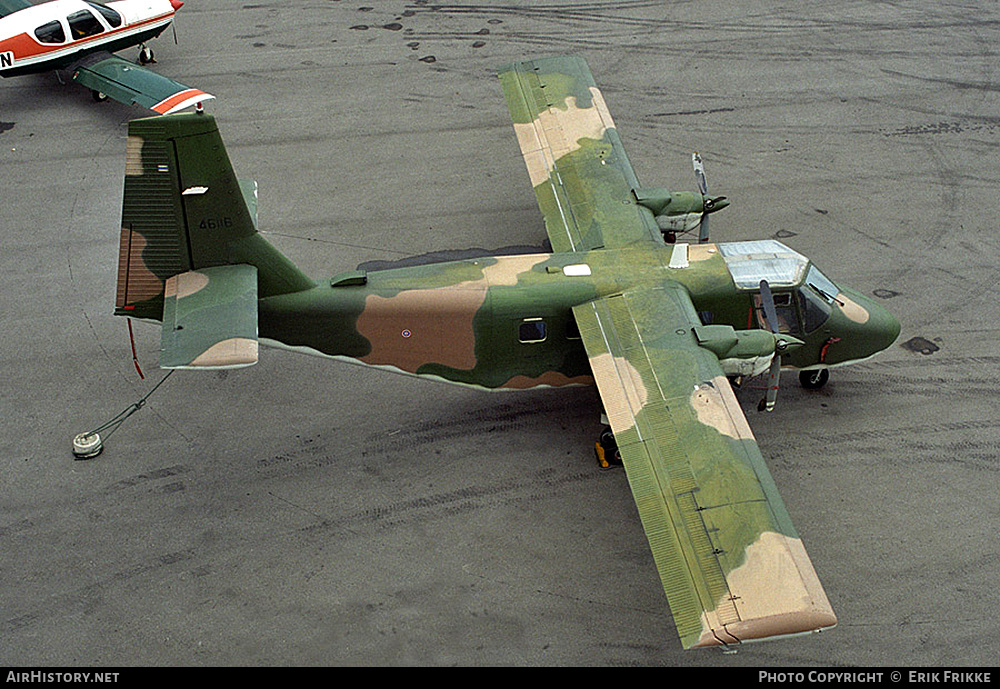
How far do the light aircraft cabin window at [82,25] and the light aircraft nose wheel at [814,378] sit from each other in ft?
87.1

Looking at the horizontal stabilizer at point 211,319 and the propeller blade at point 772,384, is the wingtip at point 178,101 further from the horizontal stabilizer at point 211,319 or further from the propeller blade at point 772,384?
the propeller blade at point 772,384

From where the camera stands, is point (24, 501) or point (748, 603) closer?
point (748, 603)

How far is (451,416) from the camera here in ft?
66.1

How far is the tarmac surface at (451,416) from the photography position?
15.8 metres

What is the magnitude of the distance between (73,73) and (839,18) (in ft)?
97.4

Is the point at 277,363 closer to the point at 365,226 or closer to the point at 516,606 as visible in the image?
the point at 365,226

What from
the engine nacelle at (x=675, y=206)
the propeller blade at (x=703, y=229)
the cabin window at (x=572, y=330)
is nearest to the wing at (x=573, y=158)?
the engine nacelle at (x=675, y=206)

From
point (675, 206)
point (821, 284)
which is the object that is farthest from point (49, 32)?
point (821, 284)

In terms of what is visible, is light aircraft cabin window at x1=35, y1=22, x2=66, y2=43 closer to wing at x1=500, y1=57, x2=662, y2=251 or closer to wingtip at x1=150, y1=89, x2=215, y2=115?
wingtip at x1=150, y1=89, x2=215, y2=115

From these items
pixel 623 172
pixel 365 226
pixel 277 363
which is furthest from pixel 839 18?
pixel 277 363

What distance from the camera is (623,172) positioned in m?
22.5

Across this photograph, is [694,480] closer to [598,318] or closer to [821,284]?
[598,318]

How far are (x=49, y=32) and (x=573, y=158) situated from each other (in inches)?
788

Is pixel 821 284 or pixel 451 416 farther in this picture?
pixel 451 416
